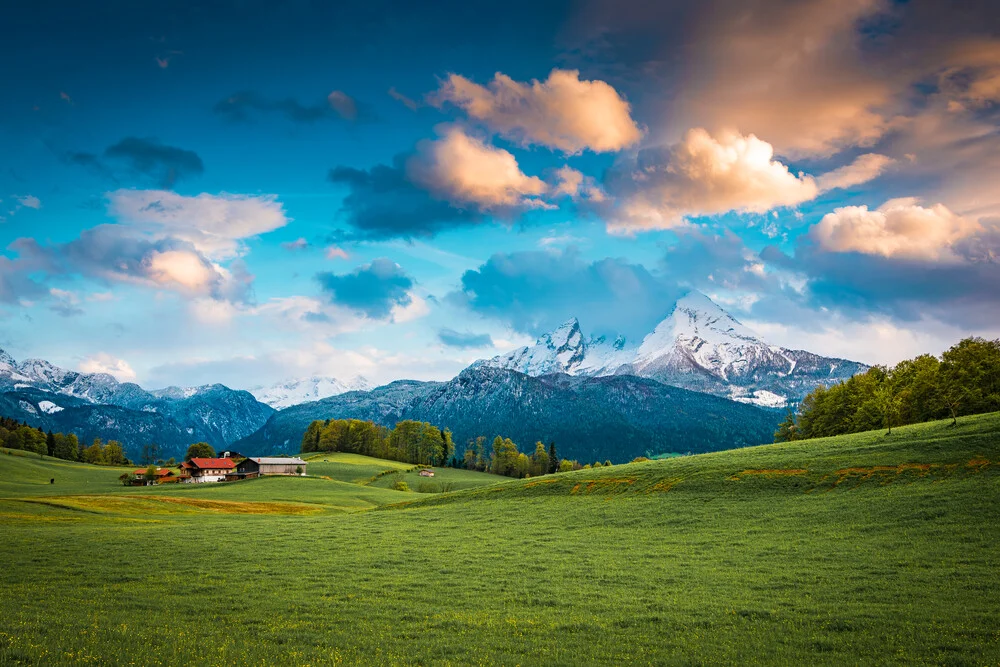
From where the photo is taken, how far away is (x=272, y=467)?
13538 centimetres

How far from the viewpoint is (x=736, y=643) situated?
2081 cm

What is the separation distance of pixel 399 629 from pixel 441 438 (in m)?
177

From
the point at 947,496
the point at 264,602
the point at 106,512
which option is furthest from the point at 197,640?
the point at 106,512

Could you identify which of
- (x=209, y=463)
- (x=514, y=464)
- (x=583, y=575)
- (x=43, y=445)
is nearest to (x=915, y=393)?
(x=583, y=575)

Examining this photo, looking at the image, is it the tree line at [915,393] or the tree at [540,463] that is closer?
the tree line at [915,393]

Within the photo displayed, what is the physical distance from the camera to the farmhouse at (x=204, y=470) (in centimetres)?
14645

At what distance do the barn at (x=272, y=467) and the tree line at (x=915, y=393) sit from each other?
354 feet

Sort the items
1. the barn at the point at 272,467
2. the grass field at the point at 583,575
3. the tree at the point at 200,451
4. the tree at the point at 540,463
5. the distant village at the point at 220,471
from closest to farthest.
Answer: the grass field at the point at 583,575
the distant village at the point at 220,471
the barn at the point at 272,467
the tree at the point at 200,451
the tree at the point at 540,463

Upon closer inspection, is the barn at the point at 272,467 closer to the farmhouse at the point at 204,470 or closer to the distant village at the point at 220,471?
the distant village at the point at 220,471

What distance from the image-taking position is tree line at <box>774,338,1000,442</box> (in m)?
80.2

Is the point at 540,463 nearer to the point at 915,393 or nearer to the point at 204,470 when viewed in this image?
the point at 204,470

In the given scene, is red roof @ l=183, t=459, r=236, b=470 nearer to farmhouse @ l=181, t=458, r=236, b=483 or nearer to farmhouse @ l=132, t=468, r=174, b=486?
farmhouse @ l=181, t=458, r=236, b=483

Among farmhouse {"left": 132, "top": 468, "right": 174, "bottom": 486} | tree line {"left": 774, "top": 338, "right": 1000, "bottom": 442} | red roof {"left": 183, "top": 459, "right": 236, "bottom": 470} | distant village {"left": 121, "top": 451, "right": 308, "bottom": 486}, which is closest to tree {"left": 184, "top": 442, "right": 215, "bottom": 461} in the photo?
distant village {"left": 121, "top": 451, "right": 308, "bottom": 486}

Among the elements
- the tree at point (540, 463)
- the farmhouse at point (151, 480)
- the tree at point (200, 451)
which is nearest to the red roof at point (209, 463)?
the farmhouse at point (151, 480)
